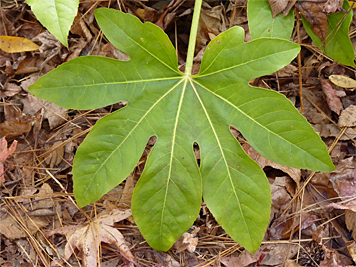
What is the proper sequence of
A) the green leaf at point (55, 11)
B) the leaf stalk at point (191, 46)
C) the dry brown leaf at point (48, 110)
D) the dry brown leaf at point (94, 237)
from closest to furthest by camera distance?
the green leaf at point (55, 11)
the leaf stalk at point (191, 46)
the dry brown leaf at point (94, 237)
the dry brown leaf at point (48, 110)

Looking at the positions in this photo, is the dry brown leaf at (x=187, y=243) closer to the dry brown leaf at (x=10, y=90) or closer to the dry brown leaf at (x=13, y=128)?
the dry brown leaf at (x=13, y=128)

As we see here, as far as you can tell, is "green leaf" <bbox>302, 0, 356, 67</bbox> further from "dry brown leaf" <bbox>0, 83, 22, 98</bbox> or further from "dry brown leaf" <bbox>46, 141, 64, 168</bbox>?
"dry brown leaf" <bbox>0, 83, 22, 98</bbox>

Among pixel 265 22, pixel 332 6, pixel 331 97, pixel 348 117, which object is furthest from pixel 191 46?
pixel 348 117

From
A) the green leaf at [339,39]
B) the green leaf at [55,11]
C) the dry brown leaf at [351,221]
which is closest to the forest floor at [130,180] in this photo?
the dry brown leaf at [351,221]

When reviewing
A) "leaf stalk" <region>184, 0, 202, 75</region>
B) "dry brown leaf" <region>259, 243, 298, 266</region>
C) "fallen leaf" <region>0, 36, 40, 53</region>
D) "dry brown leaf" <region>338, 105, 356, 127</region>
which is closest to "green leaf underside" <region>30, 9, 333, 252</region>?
"leaf stalk" <region>184, 0, 202, 75</region>

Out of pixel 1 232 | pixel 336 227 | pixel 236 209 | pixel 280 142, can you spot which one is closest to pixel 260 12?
pixel 280 142

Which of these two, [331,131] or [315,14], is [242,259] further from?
[315,14]

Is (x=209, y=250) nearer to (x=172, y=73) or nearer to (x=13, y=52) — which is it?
(x=172, y=73)
